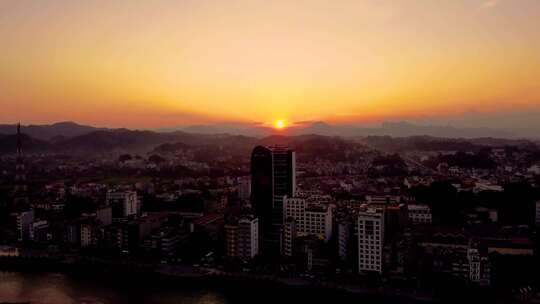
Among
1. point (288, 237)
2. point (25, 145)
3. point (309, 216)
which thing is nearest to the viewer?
point (288, 237)

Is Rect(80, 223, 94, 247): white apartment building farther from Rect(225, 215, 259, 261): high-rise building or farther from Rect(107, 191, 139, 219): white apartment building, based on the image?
Rect(225, 215, 259, 261): high-rise building

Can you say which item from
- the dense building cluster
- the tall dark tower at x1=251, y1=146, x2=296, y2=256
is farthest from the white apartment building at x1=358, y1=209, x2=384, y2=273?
the tall dark tower at x1=251, y1=146, x2=296, y2=256

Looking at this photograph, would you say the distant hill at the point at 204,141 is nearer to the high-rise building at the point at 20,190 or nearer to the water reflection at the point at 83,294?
the high-rise building at the point at 20,190

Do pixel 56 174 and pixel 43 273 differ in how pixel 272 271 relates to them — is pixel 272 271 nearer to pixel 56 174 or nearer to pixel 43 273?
pixel 43 273

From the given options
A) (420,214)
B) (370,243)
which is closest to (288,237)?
(370,243)

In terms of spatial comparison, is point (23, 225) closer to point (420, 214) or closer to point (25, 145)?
point (420, 214)

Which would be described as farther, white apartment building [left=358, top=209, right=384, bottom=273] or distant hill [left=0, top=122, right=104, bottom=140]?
distant hill [left=0, top=122, right=104, bottom=140]
